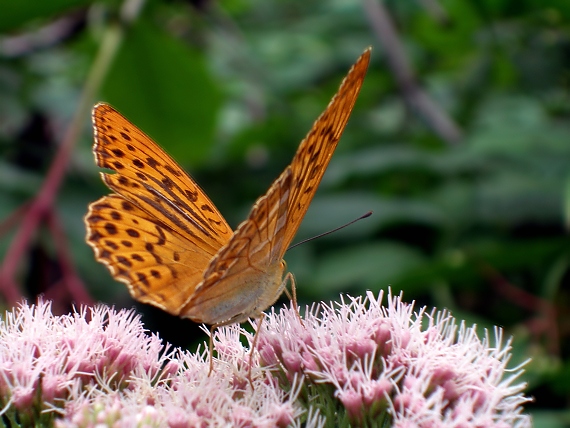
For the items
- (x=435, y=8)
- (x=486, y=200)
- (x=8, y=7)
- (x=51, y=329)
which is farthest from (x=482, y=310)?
(x=8, y=7)

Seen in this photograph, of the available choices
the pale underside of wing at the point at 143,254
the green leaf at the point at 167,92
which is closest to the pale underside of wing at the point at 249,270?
the pale underside of wing at the point at 143,254

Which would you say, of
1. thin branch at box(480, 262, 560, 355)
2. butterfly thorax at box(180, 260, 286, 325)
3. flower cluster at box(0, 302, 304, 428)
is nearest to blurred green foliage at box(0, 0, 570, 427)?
thin branch at box(480, 262, 560, 355)

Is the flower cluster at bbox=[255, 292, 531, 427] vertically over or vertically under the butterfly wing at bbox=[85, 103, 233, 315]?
under

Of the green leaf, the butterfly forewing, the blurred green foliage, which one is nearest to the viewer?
the butterfly forewing

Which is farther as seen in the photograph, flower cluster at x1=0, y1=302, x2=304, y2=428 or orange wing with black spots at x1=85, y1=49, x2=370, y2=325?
orange wing with black spots at x1=85, y1=49, x2=370, y2=325

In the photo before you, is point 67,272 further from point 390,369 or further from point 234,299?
point 390,369

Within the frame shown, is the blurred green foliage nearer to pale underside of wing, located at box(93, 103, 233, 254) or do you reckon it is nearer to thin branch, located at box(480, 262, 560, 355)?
thin branch, located at box(480, 262, 560, 355)

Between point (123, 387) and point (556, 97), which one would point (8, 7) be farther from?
point (556, 97)

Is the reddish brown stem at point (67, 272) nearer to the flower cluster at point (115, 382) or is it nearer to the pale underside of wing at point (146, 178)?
the flower cluster at point (115, 382)
